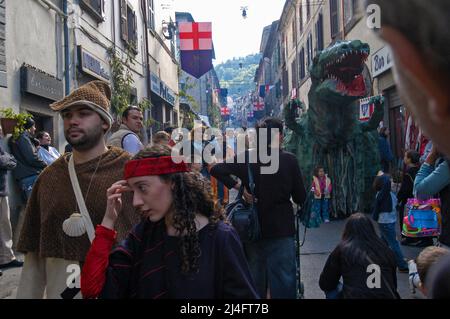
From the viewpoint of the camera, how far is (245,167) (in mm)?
A: 3947

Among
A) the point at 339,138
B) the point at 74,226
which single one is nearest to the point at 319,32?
the point at 339,138

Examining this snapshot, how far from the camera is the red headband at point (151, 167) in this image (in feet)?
6.49

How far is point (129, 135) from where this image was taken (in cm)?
441

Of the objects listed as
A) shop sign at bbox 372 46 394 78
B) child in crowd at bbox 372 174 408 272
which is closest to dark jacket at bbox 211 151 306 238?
child in crowd at bbox 372 174 408 272

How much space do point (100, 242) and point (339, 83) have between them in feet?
19.6

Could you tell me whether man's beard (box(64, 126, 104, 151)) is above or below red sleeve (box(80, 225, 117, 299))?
above

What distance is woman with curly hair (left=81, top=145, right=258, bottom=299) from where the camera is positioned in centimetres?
179

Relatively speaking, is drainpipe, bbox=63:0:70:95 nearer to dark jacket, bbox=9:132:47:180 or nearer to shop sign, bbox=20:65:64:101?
shop sign, bbox=20:65:64:101

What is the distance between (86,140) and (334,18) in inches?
654

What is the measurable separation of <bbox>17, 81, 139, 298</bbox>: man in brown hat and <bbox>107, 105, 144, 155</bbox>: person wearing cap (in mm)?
1304

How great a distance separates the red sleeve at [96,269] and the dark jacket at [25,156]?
5.05 metres

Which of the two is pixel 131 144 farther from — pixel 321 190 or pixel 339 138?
pixel 339 138
